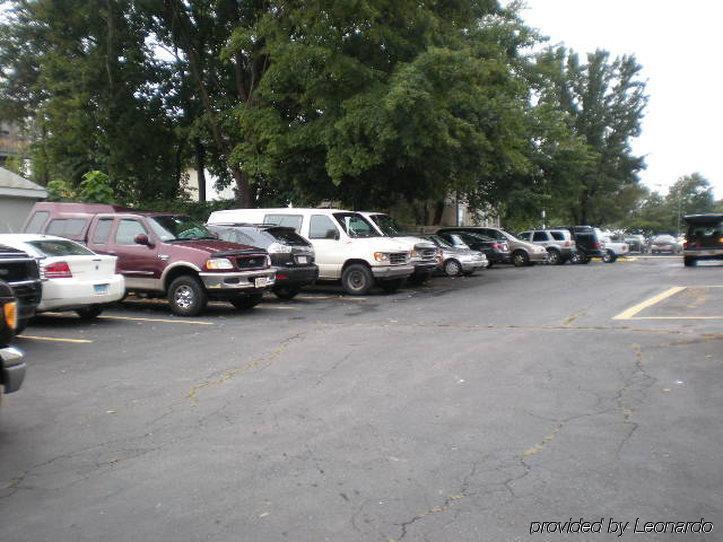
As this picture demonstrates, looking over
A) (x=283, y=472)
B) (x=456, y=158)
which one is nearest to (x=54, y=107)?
(x=456, y=158)

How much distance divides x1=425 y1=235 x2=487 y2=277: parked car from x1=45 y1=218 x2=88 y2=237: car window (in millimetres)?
11510

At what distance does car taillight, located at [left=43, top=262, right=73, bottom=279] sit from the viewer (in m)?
11.2

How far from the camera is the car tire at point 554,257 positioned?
32.4 meters

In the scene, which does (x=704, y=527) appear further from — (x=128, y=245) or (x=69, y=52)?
(x=69, y=52)

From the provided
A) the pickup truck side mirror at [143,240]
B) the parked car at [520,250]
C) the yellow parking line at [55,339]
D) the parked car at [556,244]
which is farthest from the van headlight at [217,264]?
the parked car at [556,244]

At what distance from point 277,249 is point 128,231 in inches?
122

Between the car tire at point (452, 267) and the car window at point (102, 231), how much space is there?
1197 centimetres

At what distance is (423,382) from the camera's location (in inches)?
288

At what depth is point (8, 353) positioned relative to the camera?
5457 mm

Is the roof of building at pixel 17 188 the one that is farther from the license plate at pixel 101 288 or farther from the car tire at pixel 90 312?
the license plate at pixel 101 288

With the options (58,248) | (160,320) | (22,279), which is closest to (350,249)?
(160,320)

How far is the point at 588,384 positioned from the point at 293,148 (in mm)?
16421

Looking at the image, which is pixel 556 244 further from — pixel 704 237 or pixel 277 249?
pixel 277 249

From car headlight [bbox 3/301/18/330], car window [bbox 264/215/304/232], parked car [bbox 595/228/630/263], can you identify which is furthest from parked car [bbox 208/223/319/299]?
parked car [bbox 595/228/630/263]
